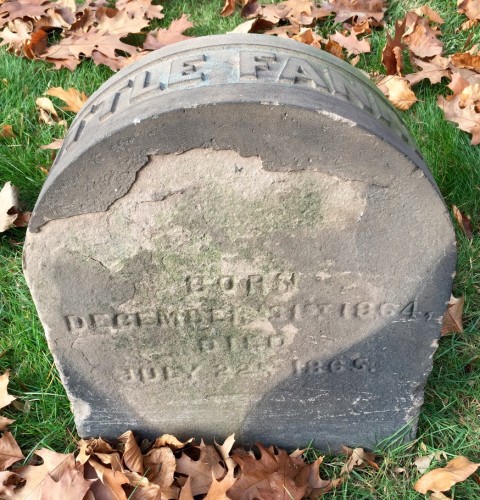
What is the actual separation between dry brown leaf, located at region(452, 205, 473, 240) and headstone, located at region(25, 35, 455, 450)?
3.51ft

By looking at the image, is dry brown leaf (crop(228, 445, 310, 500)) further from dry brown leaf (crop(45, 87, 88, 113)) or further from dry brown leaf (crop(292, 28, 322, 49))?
dry brown leaf (crop(292, 28, 322, 49))

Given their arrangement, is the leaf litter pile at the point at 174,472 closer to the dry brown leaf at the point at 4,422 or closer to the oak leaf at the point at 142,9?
the dry brown leaf at the point at 4,422

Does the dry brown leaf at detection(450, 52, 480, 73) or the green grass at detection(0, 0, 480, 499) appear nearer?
the green grass at detection(0, 0, 480, 499)

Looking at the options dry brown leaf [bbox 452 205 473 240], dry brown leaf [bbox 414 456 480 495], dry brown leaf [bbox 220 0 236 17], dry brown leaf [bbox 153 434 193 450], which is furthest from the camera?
dry brown leaf [bbox 220 0 236 17]

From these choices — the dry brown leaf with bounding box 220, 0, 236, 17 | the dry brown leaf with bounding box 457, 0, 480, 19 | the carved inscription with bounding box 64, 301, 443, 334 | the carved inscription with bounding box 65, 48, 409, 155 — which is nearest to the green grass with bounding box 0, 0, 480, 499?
the dry brown leaf with bounding box 457, 0, 480, 19

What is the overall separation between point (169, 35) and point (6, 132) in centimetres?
120

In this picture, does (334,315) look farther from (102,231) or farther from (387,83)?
(387,83)

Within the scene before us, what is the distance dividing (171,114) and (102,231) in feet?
1.31

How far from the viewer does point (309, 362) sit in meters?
2.12

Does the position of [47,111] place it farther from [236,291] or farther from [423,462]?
[423,462]

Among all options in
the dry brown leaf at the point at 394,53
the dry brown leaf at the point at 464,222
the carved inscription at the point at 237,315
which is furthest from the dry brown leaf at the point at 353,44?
the carved inscription at the point at 237,315

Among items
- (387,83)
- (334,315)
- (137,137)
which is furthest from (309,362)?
(387,83)

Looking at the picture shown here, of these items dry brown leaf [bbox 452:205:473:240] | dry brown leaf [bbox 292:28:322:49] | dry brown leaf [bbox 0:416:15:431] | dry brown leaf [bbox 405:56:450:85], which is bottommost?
dry brown leaf [bbox 0:416:15:431]

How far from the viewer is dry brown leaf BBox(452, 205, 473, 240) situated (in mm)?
3029
